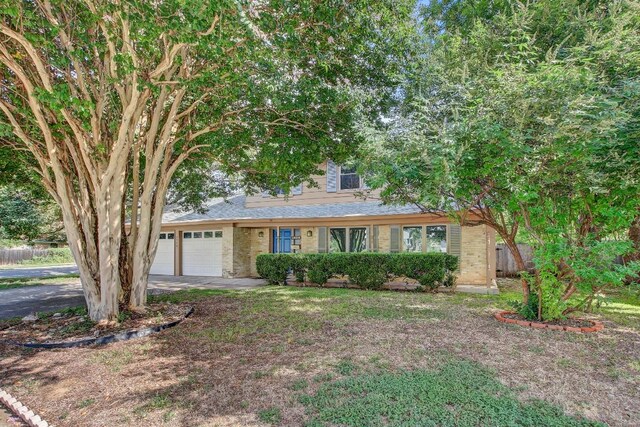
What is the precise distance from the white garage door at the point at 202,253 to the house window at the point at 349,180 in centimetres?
571

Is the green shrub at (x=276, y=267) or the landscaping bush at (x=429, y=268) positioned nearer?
the landscaping bush at (x=429, y=268)

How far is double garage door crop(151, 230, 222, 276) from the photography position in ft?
52.9

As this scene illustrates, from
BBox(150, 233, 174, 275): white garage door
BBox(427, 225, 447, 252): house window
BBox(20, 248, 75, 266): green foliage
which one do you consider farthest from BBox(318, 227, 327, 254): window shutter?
BBox(20, 248, 75, 266): green foliage

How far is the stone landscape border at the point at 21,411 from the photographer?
3379 millimetres

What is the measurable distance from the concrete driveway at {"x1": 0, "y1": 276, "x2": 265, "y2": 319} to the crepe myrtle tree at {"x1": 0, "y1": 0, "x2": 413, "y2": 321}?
3.26 meters

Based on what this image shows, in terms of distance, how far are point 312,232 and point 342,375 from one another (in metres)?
10.6

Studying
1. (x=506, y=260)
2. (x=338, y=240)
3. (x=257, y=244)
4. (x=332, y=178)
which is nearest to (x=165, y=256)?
(x=257, y=244)

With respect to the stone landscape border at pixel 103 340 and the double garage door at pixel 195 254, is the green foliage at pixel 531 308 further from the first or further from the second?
the double garage door at pixel 195 254

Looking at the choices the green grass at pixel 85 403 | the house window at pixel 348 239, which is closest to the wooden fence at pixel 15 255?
the house window at pixel 348 239

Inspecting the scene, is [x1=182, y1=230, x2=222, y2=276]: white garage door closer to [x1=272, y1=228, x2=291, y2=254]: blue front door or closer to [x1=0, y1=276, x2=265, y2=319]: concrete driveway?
[x1=0, y1=276, x2=265, y2=319]: concrete driveway

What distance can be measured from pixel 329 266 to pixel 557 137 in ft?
27.0

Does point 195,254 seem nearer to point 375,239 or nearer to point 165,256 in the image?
point 165,256

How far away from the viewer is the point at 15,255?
28234 mm

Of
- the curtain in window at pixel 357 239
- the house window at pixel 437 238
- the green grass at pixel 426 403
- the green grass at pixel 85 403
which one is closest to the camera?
the green grass at pixel 426 403
